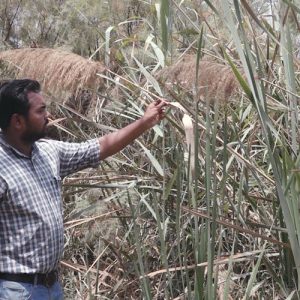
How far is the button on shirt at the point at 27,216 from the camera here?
2.66m

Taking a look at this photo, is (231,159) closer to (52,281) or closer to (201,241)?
(201,241)

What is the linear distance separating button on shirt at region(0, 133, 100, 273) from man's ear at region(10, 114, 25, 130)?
70mm

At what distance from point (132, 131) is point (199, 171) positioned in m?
0.32

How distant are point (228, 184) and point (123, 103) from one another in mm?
703

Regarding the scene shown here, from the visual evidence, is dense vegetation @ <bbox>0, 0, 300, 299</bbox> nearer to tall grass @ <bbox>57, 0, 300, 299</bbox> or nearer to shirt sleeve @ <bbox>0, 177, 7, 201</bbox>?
tall grass @ <bbox>57, 0, 300, 299</bbox>

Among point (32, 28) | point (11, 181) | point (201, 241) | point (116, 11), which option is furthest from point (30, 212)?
point (32, 28)

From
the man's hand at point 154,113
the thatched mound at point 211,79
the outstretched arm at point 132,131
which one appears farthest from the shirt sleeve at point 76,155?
the thatched mound at point 211,79

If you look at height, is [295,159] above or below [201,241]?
above

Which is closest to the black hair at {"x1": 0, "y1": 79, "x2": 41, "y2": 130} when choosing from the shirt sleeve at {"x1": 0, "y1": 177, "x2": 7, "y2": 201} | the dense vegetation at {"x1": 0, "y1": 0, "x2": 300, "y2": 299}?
the dense vegetation at {"x1": 0, "y1": 0, "x2": 300, "y2": 299}

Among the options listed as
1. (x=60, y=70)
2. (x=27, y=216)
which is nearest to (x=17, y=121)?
(x=60, y=70)

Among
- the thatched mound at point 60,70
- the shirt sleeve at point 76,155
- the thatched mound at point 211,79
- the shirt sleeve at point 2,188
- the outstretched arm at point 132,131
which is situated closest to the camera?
the thatched mound at point 211,79

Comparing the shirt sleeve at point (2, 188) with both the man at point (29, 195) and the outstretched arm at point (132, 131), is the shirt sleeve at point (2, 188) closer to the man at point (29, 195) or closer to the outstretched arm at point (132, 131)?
the man at point (29, 195)

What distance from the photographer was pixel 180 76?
8.33 ft

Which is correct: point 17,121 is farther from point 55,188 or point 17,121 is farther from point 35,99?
point 55,188
